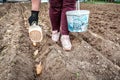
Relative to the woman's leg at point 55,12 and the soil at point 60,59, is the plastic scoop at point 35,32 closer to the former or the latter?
the soil at point 60,59

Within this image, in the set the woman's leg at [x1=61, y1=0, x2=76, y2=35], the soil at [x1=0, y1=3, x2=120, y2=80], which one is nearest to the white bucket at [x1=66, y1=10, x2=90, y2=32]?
the woman's leg at [x1=61, y1=0, x2=76, y2=35]

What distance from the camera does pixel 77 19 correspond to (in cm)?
391

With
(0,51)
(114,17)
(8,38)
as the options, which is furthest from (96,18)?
(0,51)

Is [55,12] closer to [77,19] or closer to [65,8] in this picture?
[65,8]

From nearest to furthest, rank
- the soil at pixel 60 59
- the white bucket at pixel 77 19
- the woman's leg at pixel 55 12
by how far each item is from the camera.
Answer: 1. the soil at pixel 60 59
2. the white bucket at pixel 77 19
3. the woman's leg at pixel 55 12

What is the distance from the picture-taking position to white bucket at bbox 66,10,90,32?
3.89m

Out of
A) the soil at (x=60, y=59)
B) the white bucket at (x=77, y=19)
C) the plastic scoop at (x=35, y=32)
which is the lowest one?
the soil at (x=60, y=59)

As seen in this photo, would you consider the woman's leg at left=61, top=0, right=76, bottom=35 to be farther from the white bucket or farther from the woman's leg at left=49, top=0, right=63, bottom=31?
the woman's leg at left=49, top=0, right=63, bottom=31

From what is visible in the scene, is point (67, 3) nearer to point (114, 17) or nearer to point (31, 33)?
point (31, 33)

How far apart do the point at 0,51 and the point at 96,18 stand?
11.7 ft

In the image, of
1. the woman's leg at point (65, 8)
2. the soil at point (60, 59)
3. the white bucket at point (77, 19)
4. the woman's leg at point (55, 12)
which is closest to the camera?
the soil at point (60, 59)

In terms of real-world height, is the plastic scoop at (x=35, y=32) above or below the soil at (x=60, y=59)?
above

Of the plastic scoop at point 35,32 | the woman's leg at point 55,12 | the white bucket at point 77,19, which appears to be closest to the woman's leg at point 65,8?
the white bucket at point 77,19

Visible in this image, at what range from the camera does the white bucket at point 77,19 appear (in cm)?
389
